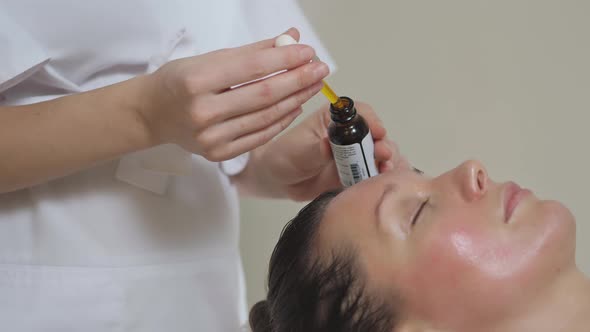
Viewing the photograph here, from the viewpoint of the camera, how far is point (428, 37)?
1.46 m

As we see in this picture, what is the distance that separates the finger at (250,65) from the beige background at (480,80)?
88cm

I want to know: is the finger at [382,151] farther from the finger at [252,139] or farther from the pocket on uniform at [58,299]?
the pocket on uniform at [58,299]

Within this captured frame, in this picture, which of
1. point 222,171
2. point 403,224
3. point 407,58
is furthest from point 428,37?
point 403,224

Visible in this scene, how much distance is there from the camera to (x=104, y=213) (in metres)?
0.87

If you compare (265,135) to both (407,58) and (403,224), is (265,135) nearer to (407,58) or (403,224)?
(403,224)

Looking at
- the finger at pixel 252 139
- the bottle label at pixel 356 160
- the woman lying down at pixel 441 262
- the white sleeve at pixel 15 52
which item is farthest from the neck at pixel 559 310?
the white sleeve at pixel 15 52

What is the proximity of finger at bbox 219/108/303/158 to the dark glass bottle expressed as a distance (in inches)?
3.3

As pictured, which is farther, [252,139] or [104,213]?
[104,213]

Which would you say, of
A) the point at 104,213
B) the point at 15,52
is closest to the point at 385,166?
the point at 104,213

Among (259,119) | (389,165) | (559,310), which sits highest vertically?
(259,119)

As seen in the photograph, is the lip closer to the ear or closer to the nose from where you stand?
the nose

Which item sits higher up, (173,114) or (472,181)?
(173,114)

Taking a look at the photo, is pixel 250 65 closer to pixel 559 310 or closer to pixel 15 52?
pixel 15 52

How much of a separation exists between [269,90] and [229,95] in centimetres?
5
